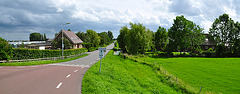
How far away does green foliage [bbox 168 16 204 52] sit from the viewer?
54.4m

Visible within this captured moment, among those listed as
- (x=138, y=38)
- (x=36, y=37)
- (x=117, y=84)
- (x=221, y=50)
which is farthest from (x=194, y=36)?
(x=36, y=37)

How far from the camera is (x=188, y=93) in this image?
42.9ft

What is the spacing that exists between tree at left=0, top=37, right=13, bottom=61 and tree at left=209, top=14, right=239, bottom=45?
62.6 m

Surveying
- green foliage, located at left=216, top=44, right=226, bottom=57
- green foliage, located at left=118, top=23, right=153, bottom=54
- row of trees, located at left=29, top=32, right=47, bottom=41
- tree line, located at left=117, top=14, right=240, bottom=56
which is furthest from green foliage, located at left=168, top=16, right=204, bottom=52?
row of trees, located at left=29, top=32, right=47, bottom=41

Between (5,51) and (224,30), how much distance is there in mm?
65462

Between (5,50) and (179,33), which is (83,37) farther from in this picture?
(5,50)

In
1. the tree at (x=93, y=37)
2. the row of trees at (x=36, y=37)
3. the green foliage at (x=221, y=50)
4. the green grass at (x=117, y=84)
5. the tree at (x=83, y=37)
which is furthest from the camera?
the row of trees at (x=36, y=37)

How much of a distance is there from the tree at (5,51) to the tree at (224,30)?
62.6 m

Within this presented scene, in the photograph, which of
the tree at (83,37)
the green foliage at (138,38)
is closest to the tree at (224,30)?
the green foliage at (138,38)

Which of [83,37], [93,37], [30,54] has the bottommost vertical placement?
[30,54]

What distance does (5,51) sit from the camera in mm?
21000

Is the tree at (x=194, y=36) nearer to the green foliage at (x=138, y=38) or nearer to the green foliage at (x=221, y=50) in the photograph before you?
the green foliage at (x=221, y=50)

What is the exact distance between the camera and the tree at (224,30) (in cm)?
5188

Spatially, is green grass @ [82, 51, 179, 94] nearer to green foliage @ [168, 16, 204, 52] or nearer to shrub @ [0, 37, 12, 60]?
shrub @ [0, 37, 12, 60]
